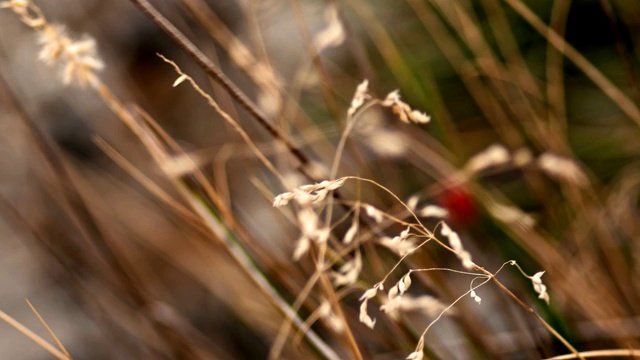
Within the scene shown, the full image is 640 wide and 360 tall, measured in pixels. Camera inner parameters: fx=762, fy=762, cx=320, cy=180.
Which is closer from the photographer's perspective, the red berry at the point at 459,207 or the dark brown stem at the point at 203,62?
the dark brown stem at the point at 203,62

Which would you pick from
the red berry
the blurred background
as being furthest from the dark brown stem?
the red berry

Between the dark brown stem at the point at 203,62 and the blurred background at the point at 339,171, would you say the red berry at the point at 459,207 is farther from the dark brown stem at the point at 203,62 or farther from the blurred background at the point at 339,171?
the dark brown stem at the point at 203,62

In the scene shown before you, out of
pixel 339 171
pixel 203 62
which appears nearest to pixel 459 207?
pixel 339 171

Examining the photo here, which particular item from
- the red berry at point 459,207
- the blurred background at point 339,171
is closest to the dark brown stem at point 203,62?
the blurred background at point 339,171

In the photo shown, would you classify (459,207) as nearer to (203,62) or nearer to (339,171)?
(339,171)

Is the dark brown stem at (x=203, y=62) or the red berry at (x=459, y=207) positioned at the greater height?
the dark brown stem at (x=203, y=62)

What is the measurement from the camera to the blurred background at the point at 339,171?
91 cm

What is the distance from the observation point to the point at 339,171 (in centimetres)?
129

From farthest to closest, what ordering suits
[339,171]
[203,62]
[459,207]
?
[339,171], [459,207], [203,62]

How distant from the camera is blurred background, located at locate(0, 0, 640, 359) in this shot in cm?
91

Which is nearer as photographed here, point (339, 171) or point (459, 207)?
point (459, 207)

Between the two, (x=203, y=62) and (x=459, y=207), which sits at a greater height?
(x=203, y=62)

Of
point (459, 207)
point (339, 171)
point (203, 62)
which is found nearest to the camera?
point (203, 62)

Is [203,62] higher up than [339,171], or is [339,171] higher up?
[203,62]
